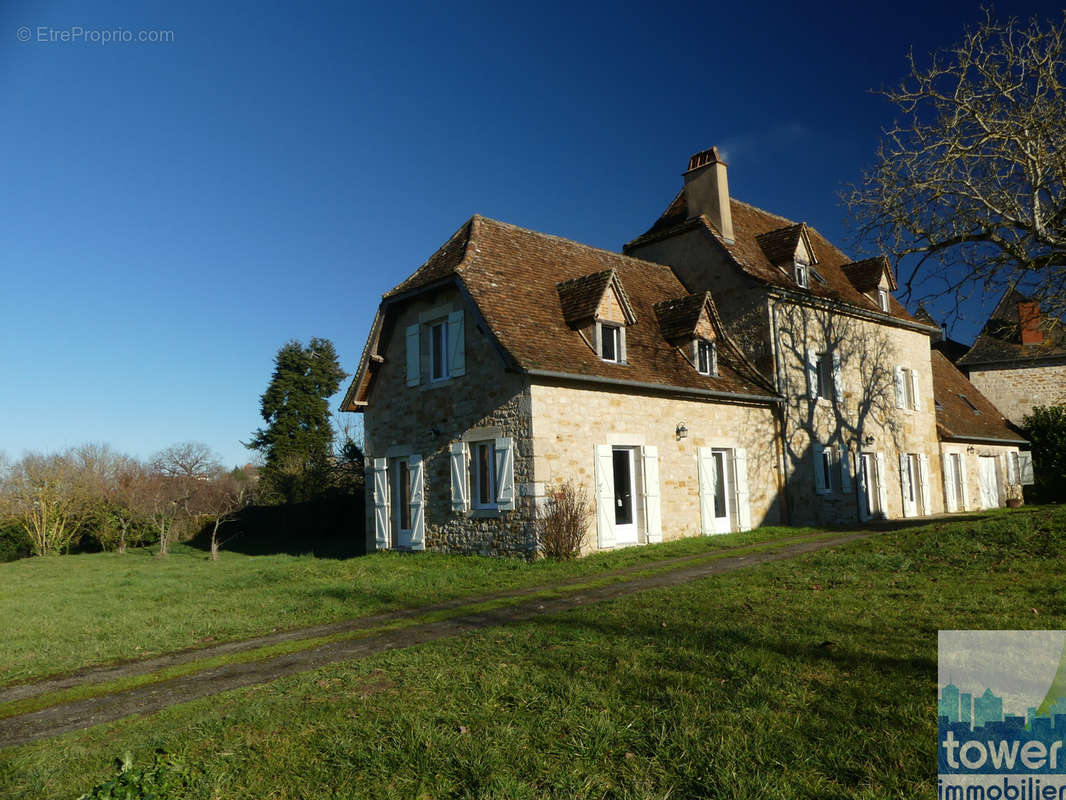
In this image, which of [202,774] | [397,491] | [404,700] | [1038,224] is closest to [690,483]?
[397,491]

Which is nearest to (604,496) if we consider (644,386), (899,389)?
(644,386)

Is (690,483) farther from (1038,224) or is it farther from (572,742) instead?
(572,742)

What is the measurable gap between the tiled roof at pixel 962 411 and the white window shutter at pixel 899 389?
7.93 feet

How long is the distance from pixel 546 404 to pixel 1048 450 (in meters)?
25.6

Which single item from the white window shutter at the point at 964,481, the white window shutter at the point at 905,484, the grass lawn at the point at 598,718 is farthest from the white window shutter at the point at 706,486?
the white window shutter at the point at 964,481

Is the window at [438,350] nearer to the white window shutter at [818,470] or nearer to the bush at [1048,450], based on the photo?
the white window shutter at [818,470]

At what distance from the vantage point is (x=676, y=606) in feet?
23.7

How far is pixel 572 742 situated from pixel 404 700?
1.37 meters

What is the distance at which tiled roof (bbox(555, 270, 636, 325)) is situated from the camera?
14.9m

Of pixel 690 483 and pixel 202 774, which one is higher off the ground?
pixel 690 483

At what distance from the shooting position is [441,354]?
1603 cm

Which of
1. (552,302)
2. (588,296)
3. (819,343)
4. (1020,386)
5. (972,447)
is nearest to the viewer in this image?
(588,296)

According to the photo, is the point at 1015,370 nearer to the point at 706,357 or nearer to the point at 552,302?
the point at 706,357

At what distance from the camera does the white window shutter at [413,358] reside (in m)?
16.2
